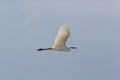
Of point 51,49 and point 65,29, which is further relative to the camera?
point 65,29

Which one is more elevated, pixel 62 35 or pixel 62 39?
pixel 62 35

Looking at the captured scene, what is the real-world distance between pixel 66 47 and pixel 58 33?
2.00 metres

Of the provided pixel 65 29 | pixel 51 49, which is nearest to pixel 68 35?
pixel 65 29

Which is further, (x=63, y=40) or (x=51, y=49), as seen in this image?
(x=63, y=40)

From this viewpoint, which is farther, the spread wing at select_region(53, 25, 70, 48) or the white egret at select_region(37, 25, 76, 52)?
the spread wing at select_region(53, 25, 70, 48)

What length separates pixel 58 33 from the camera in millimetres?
45031

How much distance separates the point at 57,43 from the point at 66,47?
153cm

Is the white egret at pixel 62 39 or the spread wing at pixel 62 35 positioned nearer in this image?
the white egret at pixel 62 39

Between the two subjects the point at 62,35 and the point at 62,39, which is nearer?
the point at 62,39

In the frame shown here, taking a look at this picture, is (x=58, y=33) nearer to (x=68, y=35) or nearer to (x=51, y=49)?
(x=68, y=35)

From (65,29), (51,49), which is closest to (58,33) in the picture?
(65,29)

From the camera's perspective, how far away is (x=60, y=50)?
139ft

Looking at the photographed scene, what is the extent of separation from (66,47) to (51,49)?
2.96 meters

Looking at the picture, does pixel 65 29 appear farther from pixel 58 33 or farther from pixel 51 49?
pixel 51 49
